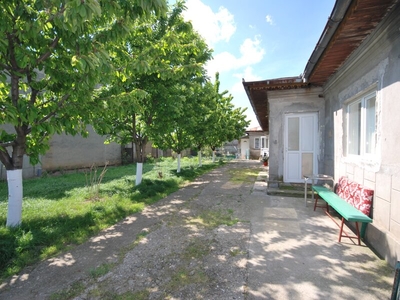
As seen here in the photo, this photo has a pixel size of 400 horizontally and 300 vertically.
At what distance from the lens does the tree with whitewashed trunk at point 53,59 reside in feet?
8.39

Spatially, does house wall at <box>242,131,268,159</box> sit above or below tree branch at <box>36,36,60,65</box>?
below

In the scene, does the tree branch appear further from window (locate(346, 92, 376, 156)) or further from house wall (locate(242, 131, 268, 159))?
house wall (locate(242, 131, 268, 159))

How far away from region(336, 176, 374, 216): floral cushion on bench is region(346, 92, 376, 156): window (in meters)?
0.66

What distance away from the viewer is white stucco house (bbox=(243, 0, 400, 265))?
9.70 ft

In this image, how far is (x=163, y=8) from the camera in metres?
2.50

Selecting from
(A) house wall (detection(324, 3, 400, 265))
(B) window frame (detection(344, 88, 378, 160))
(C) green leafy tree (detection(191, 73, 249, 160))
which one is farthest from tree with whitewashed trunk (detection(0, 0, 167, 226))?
(C) green leafy tree (detection(191, 73, 249, 160))

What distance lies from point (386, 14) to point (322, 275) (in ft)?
12.1

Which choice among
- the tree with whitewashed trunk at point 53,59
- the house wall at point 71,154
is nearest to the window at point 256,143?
the house wall at point 71,154

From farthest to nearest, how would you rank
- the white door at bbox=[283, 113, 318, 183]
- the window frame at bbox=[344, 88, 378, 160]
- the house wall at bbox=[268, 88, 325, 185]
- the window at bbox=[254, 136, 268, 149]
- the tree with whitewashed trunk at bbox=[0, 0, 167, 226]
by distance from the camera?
the window at bbox=[254, 136, 268, 149] → the white door at bbox=[283, 113, 318, 183] → the house wall at bbox=[268, 88, 325, 185] → the window frame at bbox=[344, 88, 378, 160] → the tree with whitewashed trunk at bbox=[0, 0, 167, 226]

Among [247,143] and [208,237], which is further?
[247,143]

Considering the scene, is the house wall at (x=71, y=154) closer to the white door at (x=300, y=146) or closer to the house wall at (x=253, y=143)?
the white door at (x=300, y=146)

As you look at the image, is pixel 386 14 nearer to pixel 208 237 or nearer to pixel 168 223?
pixel 208 237

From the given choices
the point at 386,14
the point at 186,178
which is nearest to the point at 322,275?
the point at 386,14

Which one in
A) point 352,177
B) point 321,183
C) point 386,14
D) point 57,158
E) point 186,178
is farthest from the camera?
point 57,158
